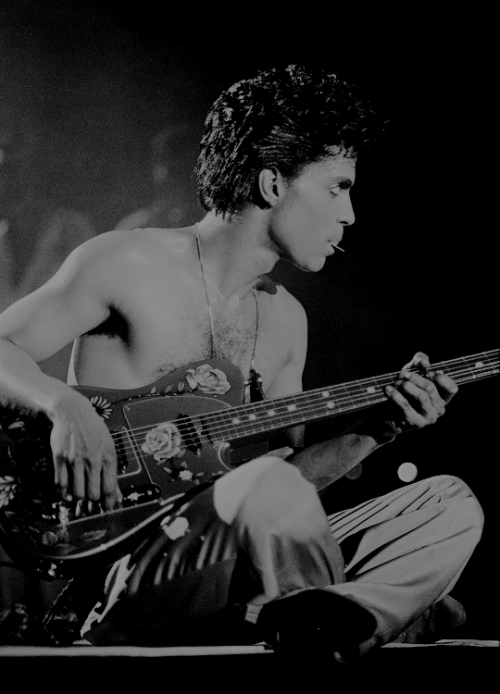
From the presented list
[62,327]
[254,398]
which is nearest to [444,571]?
[254,398]

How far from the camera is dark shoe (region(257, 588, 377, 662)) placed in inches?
38.7

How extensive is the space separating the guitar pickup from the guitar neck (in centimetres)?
16

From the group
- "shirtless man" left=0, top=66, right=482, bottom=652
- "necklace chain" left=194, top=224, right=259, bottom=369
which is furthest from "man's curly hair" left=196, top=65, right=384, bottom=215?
"necklace chain" left=194, top=224, right=259, bottom=369

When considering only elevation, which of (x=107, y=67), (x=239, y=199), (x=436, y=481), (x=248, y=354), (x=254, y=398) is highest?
(x=107, y=67)

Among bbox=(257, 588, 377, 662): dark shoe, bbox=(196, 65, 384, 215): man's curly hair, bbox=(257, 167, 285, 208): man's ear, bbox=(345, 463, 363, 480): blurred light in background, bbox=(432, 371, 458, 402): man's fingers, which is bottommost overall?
bbox=(257, 588, 377, 662): dark shoe

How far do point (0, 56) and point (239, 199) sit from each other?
2.43 feet

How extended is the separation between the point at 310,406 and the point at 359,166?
832mm

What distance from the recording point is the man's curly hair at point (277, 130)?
1.44 m

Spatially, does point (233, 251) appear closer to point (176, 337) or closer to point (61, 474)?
point (176, 337)

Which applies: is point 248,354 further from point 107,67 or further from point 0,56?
point 0,56

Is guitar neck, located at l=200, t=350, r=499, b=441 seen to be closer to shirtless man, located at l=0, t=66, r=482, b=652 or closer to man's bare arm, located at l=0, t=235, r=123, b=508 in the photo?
shirtless man, located at l=0, t=66, r=482, b=652

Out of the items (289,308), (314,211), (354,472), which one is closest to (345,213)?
(314,211)

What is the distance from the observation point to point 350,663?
0.98 m

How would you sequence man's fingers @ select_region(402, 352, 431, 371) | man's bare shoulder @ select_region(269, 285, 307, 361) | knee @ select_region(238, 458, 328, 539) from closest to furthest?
knee @ select_region(238, 458, 328, 539) < man's fingers @ select_region(402, 352, 431, 371) < man's bare shoulder @ select_region(269, 285, 307, 361)
